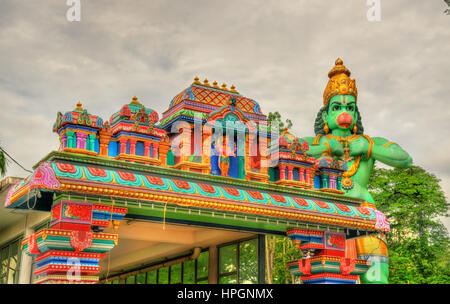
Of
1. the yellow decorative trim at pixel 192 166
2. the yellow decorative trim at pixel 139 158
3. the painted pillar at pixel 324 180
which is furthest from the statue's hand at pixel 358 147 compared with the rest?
the yellow decorative trim at pixel 139 158

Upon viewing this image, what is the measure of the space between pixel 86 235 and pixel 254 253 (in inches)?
217

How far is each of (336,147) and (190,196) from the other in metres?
9.92

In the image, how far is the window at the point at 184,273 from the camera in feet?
54.4

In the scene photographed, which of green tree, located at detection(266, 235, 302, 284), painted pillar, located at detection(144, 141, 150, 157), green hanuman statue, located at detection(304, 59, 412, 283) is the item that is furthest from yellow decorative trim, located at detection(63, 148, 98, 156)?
green tree, located at detection(266, 235, 302, 284)

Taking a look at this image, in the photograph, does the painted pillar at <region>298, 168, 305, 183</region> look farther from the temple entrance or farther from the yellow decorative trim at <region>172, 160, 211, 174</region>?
the yellow decorative trim at <region>172, 160, 211, 174</region>

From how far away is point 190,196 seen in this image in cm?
1178

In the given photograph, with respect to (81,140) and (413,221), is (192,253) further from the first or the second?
(413,221)

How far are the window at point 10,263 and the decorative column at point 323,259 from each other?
7.53 m

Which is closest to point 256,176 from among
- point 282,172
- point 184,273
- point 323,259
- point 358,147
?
point 282,172
